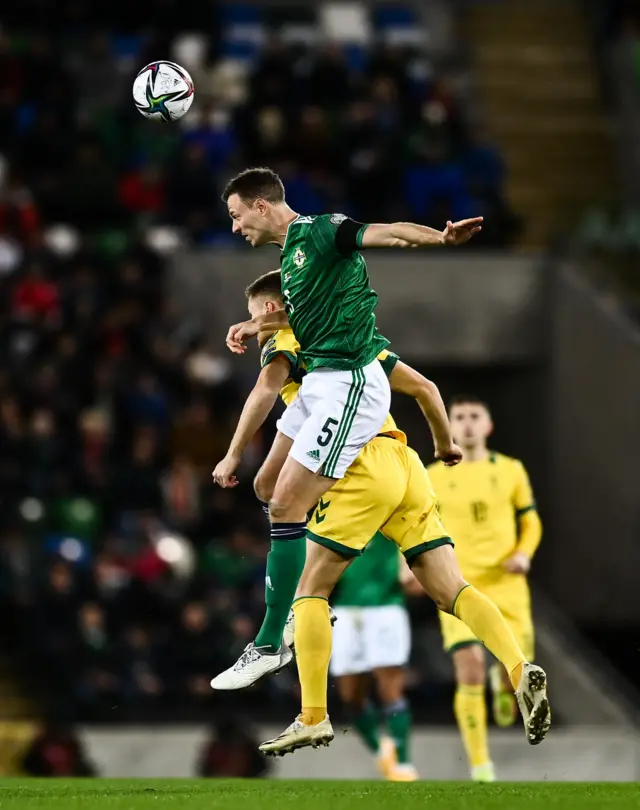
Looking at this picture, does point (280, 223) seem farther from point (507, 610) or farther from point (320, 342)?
point (507, 610)

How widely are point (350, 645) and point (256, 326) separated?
469 cm

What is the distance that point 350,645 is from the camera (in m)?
12.8

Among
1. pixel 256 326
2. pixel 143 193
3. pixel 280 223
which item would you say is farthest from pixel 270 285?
pixel 143 193

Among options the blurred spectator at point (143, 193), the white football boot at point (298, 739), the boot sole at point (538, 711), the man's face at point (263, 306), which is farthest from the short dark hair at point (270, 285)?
the blurred spectator at point (143, 193)

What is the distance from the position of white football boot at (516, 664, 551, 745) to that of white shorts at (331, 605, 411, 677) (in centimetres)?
459

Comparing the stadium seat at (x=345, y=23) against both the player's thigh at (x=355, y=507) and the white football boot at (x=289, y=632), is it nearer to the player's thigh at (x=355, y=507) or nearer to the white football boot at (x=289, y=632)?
the white football boot at (x=289, y=632)

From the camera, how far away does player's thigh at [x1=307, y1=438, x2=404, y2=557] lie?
27.2 ft

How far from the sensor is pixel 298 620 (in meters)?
8.31

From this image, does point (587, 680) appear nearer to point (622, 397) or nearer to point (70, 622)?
point (622, 397)

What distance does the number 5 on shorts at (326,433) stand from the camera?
8.12 metres

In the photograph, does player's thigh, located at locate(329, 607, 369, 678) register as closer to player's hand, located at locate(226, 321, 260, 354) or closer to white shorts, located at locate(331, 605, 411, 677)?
white shorts, located at locate(331, 605, 411, 677)

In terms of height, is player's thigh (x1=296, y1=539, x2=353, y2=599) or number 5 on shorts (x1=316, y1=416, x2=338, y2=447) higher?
number 5 on shorts (x1=316, y1=416, x2=338, y2=447)

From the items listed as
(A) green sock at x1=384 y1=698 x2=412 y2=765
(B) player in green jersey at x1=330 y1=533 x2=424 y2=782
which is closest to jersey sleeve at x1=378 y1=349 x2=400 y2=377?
(B) player in green jersey at x1=330 y1=533 x2=424 y2=782

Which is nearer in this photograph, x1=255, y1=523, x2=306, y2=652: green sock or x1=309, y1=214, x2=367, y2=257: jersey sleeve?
x1=309, y1=214, x2=367, y2=257: jersey sleeve
